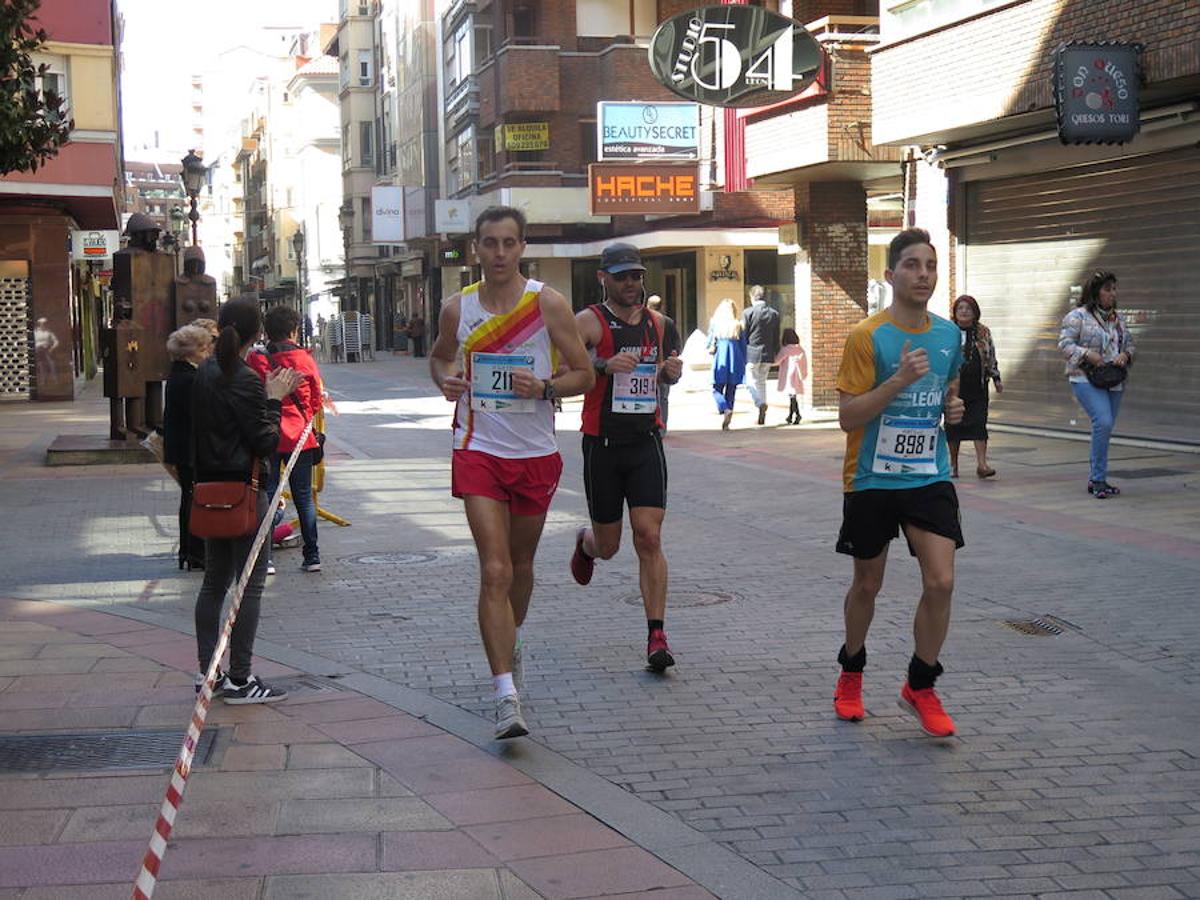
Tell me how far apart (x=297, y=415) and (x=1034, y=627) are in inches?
192

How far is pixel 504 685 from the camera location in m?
5.80

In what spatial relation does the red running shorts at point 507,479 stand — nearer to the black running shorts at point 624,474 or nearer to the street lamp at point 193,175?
the black running shorts at point 624,474

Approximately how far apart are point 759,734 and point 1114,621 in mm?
2880

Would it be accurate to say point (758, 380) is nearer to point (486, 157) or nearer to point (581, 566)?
point (581, 566)

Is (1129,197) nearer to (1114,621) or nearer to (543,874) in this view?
(1114,621)

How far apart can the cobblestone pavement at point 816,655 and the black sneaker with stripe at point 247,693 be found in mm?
616

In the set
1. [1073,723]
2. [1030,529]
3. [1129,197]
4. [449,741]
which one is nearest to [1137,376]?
[1129,197]

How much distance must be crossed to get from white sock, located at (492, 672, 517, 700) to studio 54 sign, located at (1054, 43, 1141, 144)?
1105cm

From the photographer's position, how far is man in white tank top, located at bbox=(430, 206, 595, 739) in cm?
591

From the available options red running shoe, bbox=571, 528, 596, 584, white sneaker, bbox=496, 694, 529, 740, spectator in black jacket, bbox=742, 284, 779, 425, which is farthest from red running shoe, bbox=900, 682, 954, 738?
spectator in black jacket, bbox=742, 284, 779, 425

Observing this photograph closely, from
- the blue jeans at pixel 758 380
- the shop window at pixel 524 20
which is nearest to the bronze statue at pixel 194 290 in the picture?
the blue jeans at pixel 758 380

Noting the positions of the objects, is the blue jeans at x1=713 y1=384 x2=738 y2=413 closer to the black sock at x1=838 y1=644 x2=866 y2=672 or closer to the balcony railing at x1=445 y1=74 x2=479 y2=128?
the black sock at x1=838 y1=644 x2=866 y2=672

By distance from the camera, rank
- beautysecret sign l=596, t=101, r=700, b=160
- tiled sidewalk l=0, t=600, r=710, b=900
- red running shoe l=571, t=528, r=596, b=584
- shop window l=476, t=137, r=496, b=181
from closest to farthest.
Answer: tiled sidewalk l=0, t=600, r=710, b=900 → red running shoe l=571, t=528, r=596, b=584 → beautysecret sign l=596, t=101, r=700, b=160 → shop window l=476, t=137, r=496, b=181

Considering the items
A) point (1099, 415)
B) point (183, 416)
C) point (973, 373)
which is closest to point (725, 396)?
point (973, 373)
